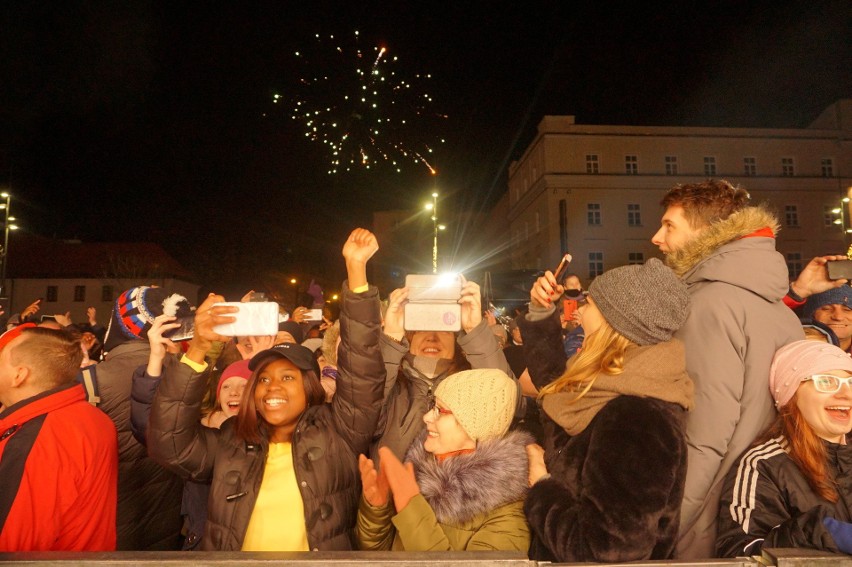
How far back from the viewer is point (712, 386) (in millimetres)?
2160

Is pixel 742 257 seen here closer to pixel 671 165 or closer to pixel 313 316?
pixel 313 316

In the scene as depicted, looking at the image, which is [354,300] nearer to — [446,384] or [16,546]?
[446,384]

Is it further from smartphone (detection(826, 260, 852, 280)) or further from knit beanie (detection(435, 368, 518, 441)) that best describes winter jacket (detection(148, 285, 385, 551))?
smartphone (detection(826, 260, 852, 280))

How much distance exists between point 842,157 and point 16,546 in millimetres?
49561

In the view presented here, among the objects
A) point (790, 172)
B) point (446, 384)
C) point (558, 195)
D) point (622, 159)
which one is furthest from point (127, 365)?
point (790, 172)

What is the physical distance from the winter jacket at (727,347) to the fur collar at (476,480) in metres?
0.65

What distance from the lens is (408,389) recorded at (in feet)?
10.6

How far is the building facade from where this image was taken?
38.3m

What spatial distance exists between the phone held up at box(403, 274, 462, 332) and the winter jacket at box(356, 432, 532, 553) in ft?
2.59

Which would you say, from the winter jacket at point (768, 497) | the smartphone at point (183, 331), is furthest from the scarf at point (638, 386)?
the smartphone at point (183, 331)

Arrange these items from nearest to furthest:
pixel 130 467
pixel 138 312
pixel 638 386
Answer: pixel 638 386
pixel 130 467
pixel 138 312

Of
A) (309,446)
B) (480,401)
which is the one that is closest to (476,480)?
(480,401)

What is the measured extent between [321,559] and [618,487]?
937mm

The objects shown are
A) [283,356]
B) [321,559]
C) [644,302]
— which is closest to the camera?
[321,559]
